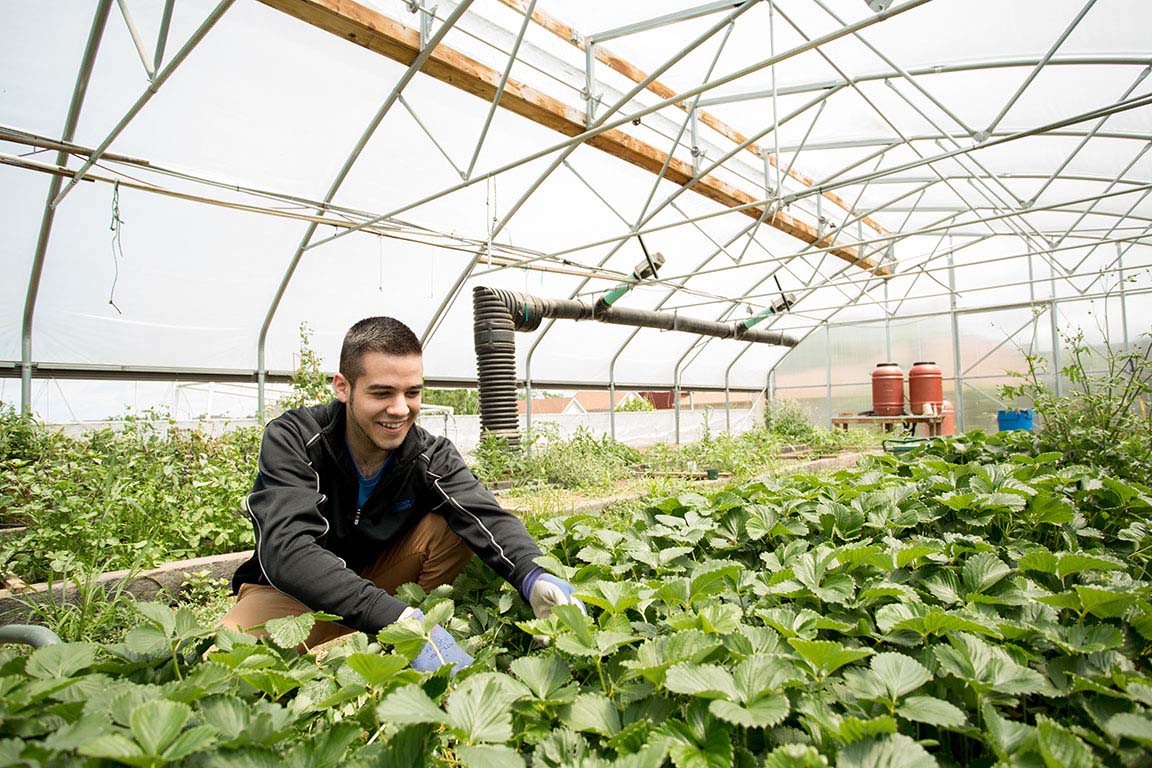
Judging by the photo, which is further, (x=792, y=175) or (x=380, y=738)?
(x=792, y=175)

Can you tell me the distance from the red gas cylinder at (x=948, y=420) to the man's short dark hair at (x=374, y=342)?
1105cm

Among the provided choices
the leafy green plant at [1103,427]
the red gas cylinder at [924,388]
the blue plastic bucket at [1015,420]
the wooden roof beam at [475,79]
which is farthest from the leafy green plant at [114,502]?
the red gas cylinder at [924,388]

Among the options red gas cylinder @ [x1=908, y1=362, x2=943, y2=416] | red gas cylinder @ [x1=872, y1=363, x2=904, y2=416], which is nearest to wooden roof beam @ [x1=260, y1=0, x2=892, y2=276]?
red gas cylinder @ [x1=872, y1=363, x2=904, y2=416]

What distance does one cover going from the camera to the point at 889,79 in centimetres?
529

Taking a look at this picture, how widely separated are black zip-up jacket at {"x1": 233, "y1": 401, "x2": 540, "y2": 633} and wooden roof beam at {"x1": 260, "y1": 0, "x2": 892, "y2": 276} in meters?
3.09

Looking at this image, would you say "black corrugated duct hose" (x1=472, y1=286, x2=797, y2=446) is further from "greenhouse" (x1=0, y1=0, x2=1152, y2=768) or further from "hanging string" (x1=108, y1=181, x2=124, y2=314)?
"hanging string" (x1=108, y1=181, x2=124, y2=314)

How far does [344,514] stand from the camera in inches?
79.0

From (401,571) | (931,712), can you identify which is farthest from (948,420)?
(931,712)

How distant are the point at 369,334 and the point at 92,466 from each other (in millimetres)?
2901

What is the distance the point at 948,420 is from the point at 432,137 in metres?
10.7

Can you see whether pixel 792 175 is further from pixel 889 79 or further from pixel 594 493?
pixel 594 493

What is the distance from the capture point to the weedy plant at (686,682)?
2.18ft

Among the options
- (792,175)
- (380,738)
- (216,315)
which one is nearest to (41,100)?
(216,315)

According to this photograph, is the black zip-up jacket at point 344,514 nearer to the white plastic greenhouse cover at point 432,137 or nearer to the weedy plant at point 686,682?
the weedy plant at point 686,682
